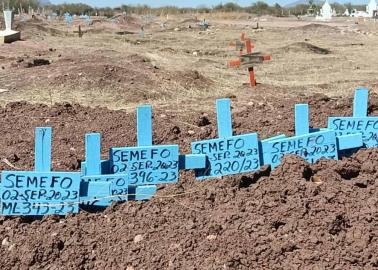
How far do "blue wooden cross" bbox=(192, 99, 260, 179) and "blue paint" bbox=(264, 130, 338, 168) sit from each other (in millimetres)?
158

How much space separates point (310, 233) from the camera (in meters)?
3.75

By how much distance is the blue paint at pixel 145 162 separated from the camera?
4.43 meters

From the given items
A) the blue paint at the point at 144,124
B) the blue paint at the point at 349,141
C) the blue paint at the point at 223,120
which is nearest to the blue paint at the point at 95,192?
the blue paint at the point at 144,124

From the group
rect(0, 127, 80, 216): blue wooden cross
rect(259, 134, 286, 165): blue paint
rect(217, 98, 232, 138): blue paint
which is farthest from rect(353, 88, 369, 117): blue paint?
rect(0, 127, 80, 216): blue wooden cross

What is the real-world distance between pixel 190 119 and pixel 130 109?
6.62 ft

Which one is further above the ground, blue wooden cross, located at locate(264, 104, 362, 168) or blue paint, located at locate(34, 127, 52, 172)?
blue paint, located at locate(34, 127, 52, 172)

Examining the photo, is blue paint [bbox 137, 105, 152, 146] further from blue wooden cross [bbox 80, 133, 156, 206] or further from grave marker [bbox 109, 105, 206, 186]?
blue wooden cross [bbox 80, 133, 156, 206]

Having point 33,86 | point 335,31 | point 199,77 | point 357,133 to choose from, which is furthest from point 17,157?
point 335,31

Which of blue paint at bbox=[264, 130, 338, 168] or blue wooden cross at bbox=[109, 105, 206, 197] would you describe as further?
blue paint at bbox=[264, 130, 338, 168]

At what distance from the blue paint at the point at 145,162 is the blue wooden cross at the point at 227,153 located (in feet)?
0.75

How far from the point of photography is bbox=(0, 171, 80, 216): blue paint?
162 inches

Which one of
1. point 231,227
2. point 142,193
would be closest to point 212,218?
point 231,227

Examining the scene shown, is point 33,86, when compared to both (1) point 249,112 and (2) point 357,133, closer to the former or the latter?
(1) point 249,112

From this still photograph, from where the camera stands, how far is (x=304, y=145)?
4.80 metres
